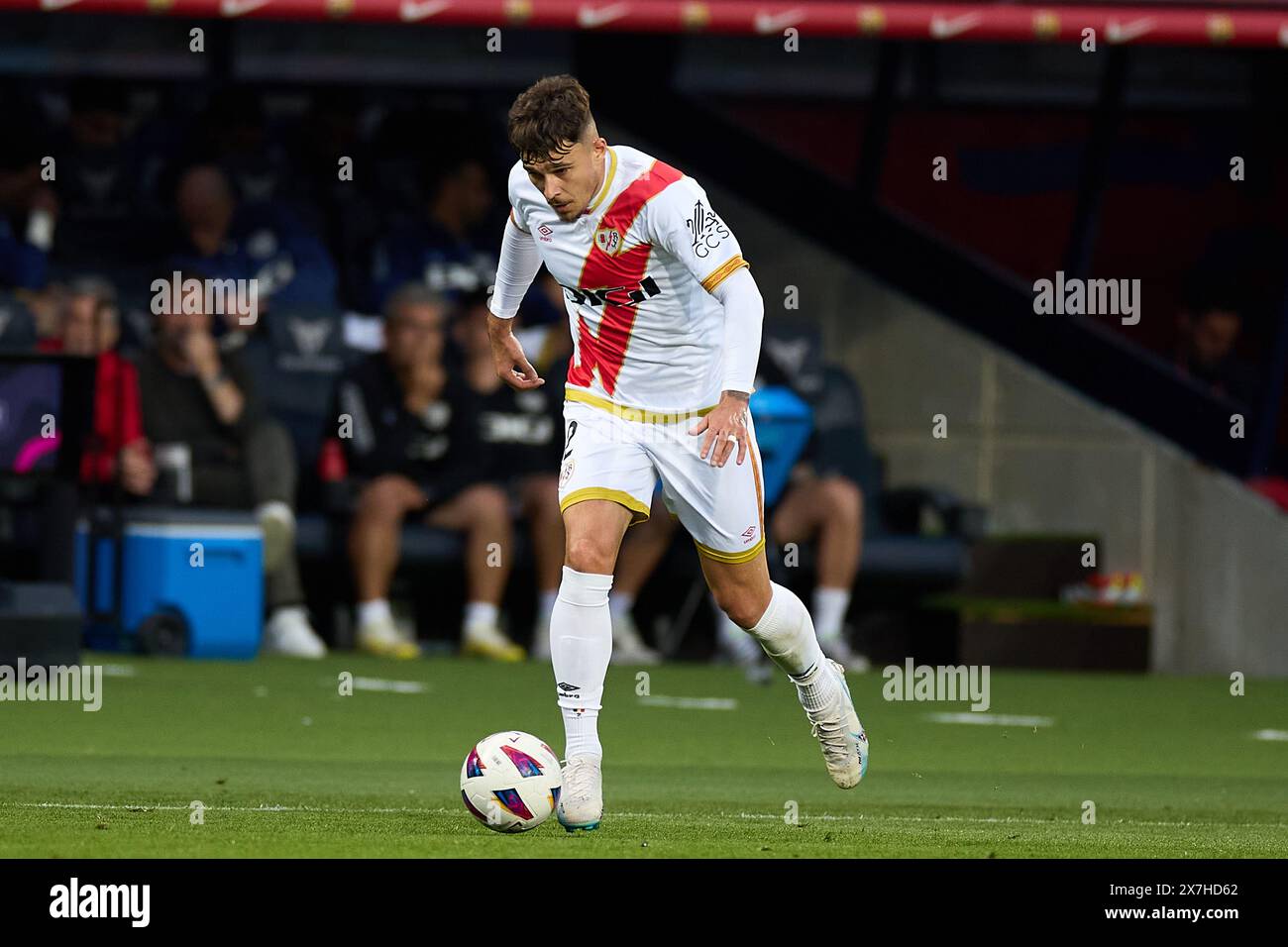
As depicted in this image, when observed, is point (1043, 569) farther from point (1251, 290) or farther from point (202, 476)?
point (202, 476)

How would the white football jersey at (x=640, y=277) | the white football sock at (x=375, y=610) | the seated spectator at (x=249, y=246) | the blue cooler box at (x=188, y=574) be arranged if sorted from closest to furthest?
the white football jersey at (x=640, y=277), the blue cooler box at (x=188, y=574), the white football sock at (x=375, y=610), the seated spectator at (x=249, y=246)

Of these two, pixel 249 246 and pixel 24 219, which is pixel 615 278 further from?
pixel 24 219

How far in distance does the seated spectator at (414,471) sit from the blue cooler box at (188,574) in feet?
2.79

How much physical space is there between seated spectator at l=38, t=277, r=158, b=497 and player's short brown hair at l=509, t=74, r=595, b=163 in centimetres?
576

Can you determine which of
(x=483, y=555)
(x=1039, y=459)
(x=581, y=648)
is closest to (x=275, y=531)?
(x=483, y=555)

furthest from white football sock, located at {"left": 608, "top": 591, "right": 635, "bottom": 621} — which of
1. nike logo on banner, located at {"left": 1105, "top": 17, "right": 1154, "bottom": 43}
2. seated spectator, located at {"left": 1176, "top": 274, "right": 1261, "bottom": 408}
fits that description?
seated spectator, located at {"left": 1176, "top": 274, "right": 1261, "bottom": 408}

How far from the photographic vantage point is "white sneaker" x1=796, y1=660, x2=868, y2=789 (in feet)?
25.3

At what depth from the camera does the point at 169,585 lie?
480 inches

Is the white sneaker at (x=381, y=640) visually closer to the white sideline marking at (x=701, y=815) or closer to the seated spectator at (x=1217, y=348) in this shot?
the seated spectator at (x=1217, y=348)

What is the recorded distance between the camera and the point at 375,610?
1300 centimetres

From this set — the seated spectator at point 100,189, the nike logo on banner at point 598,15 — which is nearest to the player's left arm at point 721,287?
the nike logo on banner at point 598,15

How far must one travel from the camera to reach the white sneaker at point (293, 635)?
12.9m

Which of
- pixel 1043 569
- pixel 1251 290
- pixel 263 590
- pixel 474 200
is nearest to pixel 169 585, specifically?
pixel 263 590

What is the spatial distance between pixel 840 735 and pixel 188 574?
5.27 metres
